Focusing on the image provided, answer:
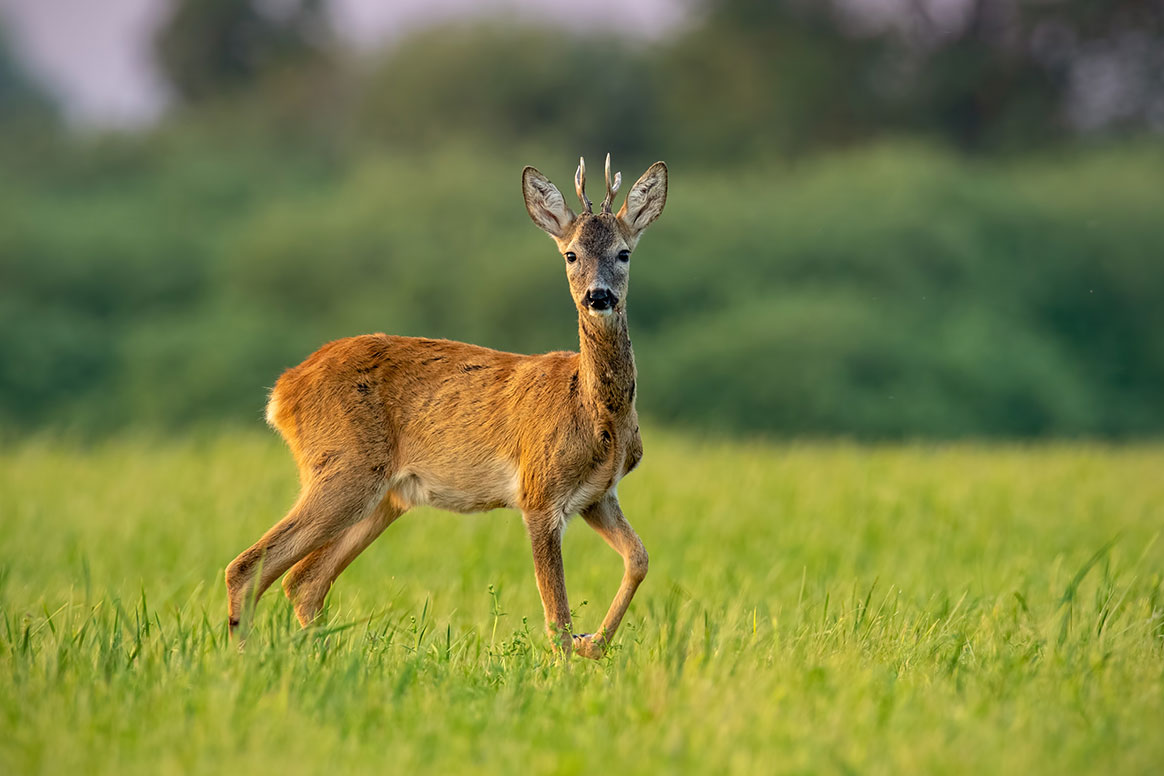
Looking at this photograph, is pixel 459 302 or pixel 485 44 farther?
pixel 485 44

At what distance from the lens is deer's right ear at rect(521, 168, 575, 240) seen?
21.0ft

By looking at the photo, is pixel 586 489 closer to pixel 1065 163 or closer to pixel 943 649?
pixel 943 649

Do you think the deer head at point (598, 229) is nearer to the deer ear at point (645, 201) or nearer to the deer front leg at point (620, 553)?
the deer ear at point (645, 201)

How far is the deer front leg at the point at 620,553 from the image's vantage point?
5.96 meters

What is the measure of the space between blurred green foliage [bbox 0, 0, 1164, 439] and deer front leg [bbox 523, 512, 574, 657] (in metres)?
11.3

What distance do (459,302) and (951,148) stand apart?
9.30 meters

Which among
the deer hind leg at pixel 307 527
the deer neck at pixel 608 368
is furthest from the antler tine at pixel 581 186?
the deer hind leg at pixel 307 527

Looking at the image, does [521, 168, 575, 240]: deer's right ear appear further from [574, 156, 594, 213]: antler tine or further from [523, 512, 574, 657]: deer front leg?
[523, 512, 574, 657]: deer front leg

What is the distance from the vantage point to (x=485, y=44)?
2442cm

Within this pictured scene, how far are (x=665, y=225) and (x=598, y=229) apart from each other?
14893 millimetres

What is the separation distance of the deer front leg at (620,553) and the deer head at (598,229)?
3.31 ft

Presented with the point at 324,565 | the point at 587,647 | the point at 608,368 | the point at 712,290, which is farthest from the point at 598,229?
the point at 712,290

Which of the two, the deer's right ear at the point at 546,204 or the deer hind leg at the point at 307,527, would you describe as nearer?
the deer hind leg at the point at 307,527

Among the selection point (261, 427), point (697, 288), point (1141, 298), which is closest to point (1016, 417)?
point (1141, 298)
